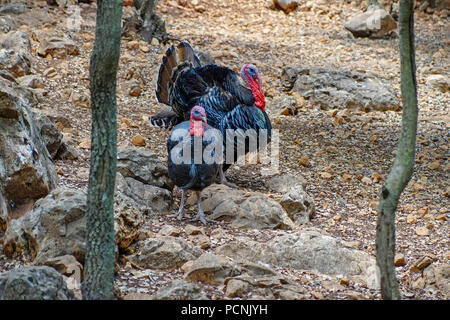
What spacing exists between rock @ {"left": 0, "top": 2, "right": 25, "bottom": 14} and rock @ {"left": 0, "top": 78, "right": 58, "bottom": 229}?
242 inches

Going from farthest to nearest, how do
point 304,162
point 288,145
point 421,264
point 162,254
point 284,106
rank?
point 284,106 → point 288,145 → point 304,162 → point 421,264 → point 162,254

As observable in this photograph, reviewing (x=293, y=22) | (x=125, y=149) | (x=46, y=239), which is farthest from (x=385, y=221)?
(x=293, y=22)

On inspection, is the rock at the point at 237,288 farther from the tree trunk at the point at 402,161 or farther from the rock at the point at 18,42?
the rock at the point at 18,42

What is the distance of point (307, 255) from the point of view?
416 centimetres

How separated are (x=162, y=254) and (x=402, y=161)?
162 centimetres

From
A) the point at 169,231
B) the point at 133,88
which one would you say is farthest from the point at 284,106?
the point at 169,231

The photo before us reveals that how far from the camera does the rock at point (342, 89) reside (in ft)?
26.9

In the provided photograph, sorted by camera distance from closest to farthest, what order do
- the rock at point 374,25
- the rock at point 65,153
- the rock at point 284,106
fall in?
the rock at point 65,153, the rock at point 284,106, the rock at point 374,25

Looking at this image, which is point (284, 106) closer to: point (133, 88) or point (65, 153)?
point (133, 88)

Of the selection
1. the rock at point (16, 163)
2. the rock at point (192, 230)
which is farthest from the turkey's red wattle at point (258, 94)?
the rock at point (16, 163)

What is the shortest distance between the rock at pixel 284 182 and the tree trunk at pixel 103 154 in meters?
3.23

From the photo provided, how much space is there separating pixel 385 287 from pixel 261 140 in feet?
9.86

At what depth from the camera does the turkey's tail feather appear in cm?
623

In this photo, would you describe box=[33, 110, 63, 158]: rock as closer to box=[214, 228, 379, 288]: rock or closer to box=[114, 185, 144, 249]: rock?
box=[114, 185, 144, 249]: rock
